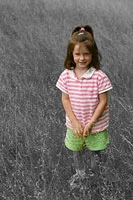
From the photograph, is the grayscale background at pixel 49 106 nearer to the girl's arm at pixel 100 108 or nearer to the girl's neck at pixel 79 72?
the girl's arm at pixel 100 108

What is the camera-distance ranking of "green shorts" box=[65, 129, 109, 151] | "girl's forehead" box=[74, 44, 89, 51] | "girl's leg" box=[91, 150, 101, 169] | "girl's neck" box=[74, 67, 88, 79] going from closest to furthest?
"girl's forehead" box=[74, 44, 89, 51] → "girl's neck" box=[74, 67, 88, 79] → "green shorts" box=[65, 129, 109, 151] → "girl's leg" box=[91, 150, 101, 169]

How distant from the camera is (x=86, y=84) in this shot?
2600 millimetres

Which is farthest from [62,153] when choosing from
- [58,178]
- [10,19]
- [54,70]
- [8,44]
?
[10,19]

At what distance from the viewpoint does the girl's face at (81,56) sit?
254cm

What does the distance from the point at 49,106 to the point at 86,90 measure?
4.72 ft

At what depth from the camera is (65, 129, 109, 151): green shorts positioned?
2836 millimetres

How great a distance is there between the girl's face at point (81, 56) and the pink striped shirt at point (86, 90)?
0.07m

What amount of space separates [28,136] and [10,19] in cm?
422

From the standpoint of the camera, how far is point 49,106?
13.1ft

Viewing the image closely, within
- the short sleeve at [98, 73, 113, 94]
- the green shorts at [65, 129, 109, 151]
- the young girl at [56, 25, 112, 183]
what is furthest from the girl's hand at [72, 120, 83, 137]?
the short sleeve at [98, 73, 113, 94]

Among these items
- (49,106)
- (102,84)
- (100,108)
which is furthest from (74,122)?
(49,106)

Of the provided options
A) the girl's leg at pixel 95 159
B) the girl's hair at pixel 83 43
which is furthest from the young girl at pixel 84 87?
the girl's leg at pixel 95 159

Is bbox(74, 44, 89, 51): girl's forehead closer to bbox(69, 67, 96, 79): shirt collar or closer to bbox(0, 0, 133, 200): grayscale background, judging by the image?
bbox(69, 67, 96, 79): shirt collar

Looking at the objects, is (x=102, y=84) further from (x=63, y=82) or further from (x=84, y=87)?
(x=63, y=82)
